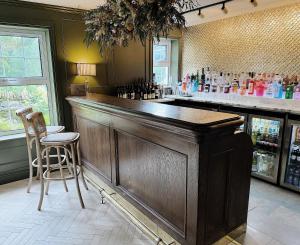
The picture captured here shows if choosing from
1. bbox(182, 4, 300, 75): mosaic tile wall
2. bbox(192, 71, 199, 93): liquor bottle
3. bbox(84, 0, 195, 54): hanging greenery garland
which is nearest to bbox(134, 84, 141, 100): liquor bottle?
bbox(192, 71, 199, 93): liquor bottle

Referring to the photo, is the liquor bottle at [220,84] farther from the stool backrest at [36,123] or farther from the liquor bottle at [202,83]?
the stool backrest at [36,123]

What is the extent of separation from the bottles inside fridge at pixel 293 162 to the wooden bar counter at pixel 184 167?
131 cm

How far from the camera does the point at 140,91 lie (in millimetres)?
4211

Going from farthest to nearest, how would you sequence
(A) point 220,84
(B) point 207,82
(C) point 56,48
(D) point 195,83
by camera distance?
(D) point 195,83 → (B) point 207,82 → (A) point 220,84 → (C) point 56,48

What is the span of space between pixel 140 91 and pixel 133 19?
81.4 inches

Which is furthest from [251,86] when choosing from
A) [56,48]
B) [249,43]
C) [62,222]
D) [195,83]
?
[62,222]

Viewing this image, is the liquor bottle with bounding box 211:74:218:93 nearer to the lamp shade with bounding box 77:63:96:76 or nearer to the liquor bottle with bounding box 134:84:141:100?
the liquor bottle with bounding box 134:84:141:100

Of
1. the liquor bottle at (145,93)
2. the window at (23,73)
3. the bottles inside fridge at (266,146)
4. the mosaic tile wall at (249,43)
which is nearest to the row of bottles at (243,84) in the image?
the mosaic tile wall at (249,43)

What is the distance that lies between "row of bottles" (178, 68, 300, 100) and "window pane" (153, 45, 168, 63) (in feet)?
2.07

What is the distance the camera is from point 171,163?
1.69 meters

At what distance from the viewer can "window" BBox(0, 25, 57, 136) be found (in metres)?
3.10

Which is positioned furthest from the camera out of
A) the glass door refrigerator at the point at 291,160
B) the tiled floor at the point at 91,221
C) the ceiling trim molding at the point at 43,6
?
the ceiling trim molding at the point at 43,6

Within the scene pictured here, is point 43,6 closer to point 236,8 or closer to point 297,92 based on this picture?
point 236,8

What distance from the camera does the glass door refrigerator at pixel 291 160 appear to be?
2.78 meters
